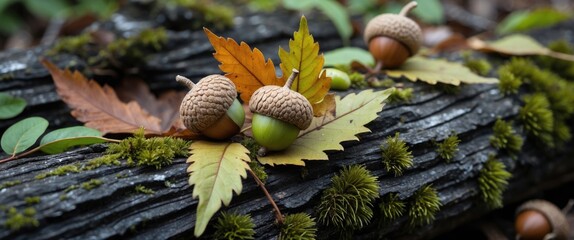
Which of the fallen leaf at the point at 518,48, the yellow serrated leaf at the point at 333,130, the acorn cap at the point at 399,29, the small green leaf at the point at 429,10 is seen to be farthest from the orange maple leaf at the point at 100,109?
the small green leaf at the point at 429,10

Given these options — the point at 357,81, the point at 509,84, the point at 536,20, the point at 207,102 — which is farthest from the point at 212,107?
the point at 536,20

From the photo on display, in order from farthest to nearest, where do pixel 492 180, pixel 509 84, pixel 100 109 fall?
pixel 509 84
pixel 492 180
pixel 100 109

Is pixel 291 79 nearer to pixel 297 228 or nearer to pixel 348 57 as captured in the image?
pixel 297 228

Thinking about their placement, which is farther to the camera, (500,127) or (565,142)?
(565,142)

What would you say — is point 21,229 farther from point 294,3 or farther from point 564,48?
point 564,48

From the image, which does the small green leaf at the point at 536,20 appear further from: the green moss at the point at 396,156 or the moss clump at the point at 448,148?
the green moss at the point at 396,156

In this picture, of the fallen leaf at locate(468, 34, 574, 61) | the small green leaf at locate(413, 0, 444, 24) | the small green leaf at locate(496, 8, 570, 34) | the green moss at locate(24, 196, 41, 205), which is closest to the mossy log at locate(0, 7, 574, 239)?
the green moss at locate(24, 196, 41, 205)

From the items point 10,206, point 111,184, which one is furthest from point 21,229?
point 111,184
